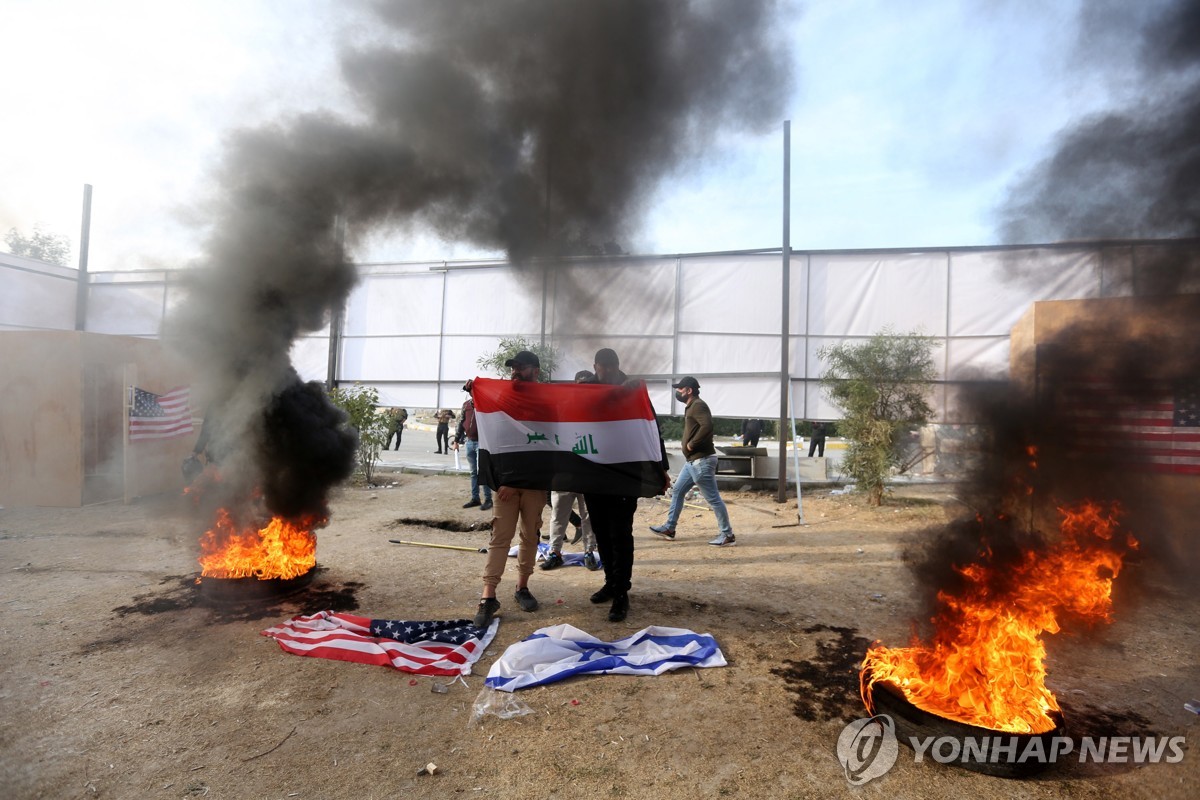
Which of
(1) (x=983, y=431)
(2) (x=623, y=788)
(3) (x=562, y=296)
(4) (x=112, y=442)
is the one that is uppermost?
(3) (x=562, y=296)

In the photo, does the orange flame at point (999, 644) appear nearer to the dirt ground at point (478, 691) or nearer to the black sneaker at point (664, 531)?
the dirt ground at point (478, 691)

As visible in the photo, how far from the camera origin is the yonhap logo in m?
2.66

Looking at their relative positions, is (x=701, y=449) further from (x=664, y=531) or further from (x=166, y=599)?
(x=166, y=599)

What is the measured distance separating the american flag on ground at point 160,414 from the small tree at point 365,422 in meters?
2.33

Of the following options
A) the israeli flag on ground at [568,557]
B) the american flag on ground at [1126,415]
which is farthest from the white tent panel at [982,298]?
the israeli flag on ground at [568,557]

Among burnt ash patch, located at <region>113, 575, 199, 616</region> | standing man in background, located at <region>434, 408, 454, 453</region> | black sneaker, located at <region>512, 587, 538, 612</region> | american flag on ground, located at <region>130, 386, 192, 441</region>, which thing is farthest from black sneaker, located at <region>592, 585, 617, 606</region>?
standing man in background, located at <region>434, 408, 454, 453</region>

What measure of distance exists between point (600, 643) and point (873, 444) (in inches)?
272

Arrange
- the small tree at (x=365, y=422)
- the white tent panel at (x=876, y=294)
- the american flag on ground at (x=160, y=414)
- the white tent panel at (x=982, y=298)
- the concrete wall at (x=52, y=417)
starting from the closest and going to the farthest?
the concrete wall at (x=52, y=417), the american flag on ground at (x=160, y=414), the white tent panel at (x=982, y=298), the white tent panel at (x=876, y=294), the small tree at (x=365, y=422)

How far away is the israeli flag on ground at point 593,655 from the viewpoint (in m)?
3.50

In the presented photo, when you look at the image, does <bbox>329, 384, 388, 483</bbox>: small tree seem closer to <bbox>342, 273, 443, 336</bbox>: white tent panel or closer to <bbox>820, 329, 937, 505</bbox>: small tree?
<bbox>342, 273, 443, 336</bbox>: white tent panel

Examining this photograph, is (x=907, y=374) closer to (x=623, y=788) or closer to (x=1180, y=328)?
(x=1180, y=328)

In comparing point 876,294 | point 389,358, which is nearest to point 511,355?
point 389,358

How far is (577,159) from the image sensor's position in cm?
590

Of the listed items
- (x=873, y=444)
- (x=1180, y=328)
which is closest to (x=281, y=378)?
(x=1180, y=328)
